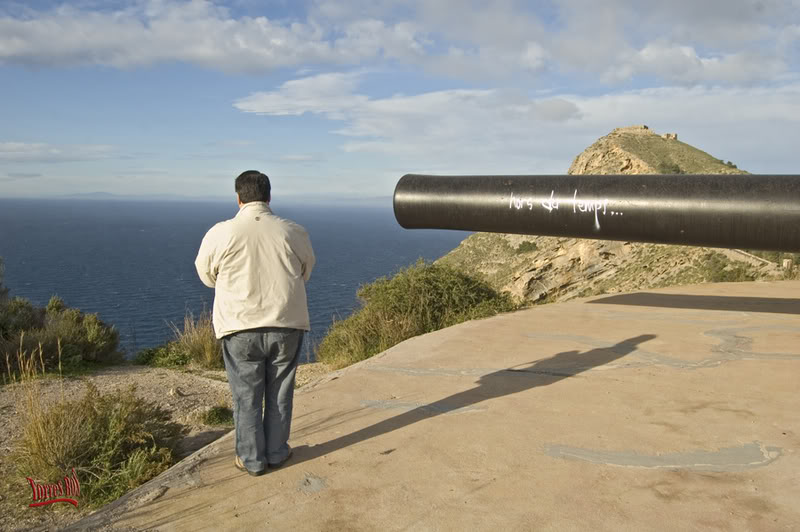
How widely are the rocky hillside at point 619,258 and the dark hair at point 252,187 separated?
24.5ft

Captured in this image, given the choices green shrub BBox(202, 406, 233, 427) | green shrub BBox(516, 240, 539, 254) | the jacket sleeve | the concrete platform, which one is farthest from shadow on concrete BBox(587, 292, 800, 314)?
green shrub BBox(516, 240, 539, 254)

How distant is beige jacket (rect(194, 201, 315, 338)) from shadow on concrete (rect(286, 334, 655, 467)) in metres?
1.03

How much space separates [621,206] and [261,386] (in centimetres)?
419

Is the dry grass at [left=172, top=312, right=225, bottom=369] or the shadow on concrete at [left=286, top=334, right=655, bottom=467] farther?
the dry grass at [left=172, top=312, right=225, bottom=369]

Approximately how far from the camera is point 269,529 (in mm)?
3270

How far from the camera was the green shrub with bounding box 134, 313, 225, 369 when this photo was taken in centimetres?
1068

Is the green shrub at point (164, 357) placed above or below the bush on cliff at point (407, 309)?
below

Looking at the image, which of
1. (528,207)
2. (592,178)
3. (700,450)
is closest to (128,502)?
(700,450)

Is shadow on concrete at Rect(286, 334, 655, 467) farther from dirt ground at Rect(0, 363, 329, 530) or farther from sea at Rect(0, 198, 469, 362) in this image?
sea at Rect(0, 198, 469, 362)

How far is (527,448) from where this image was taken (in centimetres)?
421

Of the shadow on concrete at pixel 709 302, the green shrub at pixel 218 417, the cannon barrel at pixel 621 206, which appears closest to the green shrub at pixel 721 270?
the shadow on concrete at pixel 709 302

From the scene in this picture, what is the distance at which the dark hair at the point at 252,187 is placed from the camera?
3.88m

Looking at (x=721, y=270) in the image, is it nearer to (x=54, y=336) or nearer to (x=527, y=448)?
(x=527, y=448)

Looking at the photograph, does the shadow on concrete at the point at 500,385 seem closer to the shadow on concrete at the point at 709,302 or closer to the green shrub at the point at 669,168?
the shadow on concrete at the point at 709,302
